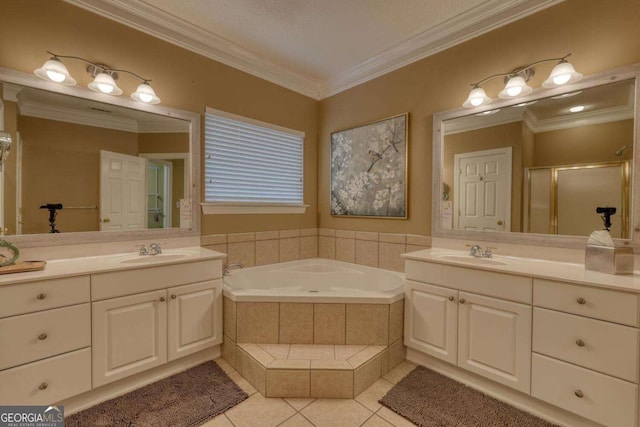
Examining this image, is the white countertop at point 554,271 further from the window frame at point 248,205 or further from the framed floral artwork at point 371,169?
the window frame at point 248,205

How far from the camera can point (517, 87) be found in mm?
1896

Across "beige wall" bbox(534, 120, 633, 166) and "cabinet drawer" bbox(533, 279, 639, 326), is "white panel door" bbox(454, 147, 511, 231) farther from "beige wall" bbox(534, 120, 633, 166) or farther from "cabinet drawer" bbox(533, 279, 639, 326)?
"cabinet drawer" bbox(533, 279, 639, 326)

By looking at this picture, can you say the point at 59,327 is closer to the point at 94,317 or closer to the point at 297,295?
the point at 94,317

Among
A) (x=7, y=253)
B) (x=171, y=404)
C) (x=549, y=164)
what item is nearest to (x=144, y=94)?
(x=7, y=253)

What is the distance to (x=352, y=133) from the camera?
A: 2949 millimetres

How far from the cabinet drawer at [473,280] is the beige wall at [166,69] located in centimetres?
152

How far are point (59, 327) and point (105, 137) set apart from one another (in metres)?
1.27

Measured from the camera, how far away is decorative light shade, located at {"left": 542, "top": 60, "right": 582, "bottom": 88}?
5.57ft

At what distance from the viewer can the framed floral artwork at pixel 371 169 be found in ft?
8.56

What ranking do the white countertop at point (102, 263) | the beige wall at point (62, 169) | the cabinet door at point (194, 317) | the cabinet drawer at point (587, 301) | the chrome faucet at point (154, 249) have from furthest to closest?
1. the chrome faucet at point (154, 249)
2. the cabinet door at point (194, 317)
3. the beige wall at point (62, 169)
4. the white countertop at point (102, 263)
5. the cabinet drawer at point (587, 301)

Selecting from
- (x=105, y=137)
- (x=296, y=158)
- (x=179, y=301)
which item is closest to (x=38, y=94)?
(x=105, y=137)

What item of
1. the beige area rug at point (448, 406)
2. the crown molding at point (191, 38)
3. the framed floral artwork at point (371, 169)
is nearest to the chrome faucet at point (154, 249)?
the crown molding at point (191, 38)

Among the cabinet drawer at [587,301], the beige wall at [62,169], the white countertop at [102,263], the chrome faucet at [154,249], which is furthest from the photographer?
the chrome faucet at [154,249]

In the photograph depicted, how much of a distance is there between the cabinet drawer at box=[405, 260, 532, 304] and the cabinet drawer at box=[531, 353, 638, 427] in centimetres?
34
